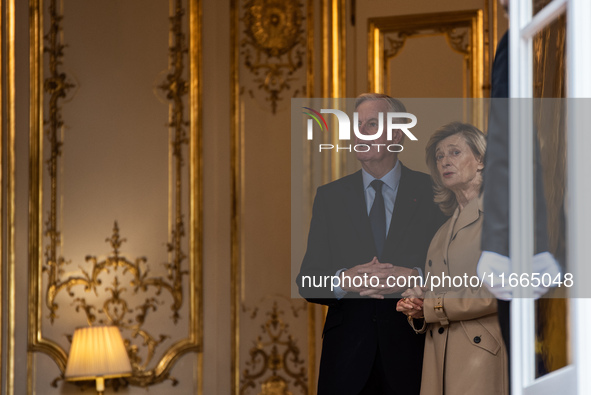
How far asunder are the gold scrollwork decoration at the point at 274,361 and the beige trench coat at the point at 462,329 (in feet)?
6.44

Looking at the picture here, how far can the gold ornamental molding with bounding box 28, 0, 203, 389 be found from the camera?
172 inches

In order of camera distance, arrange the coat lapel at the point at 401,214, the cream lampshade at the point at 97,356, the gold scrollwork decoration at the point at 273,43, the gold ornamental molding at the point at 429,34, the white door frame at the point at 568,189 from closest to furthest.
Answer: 1. the white door frame at the point at 568,189
2. the coat lapel at the point at 401,214
3. the cream lampshade at the point at 97,356
4. the gold ornamental molding at the point at 429,34
5. the gold scrollwork decoration at the point at 273,43

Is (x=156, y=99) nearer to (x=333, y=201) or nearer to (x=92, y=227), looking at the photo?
(x=92, y=227)

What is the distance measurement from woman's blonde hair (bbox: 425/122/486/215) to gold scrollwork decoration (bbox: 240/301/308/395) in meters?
1.99

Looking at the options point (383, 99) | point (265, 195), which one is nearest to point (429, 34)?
point (265, 195)

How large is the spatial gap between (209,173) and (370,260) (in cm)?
190

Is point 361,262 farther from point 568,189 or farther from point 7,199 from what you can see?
point 7,199

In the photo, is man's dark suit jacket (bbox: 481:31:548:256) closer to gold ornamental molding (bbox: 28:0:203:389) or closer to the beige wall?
the beige wall

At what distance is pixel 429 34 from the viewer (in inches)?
169

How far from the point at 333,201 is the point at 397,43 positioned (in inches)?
68.2

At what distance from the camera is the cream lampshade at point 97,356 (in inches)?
157

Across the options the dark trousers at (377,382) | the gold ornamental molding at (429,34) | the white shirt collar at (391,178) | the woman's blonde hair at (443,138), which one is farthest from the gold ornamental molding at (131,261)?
the woman's blonde hair at (443,138)

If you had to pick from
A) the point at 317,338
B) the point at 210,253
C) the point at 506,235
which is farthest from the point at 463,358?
the point at 210,253

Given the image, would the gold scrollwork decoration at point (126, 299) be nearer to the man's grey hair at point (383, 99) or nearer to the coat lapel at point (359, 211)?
the coat lapel at point (359, 211)
